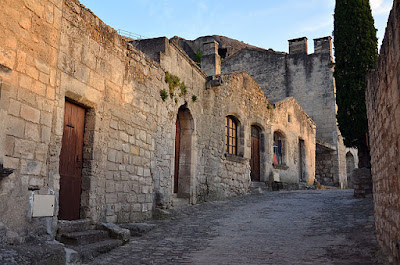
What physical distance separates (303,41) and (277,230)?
1417 centimetres

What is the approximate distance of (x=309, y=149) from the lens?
631 inches

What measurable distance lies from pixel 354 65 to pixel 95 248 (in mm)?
8049

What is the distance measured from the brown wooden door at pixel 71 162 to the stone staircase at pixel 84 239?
0.85ft

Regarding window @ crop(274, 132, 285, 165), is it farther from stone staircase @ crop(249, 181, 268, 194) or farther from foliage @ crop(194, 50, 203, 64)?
foliage @ crop(194, 50, 203, 64)

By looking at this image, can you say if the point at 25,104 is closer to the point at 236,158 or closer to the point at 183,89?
the point at 183,89

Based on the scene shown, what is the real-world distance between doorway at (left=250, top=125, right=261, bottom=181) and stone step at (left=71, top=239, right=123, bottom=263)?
785cm

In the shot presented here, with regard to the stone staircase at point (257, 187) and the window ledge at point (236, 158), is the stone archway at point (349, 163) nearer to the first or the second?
the stone staircase at point (257, 187)

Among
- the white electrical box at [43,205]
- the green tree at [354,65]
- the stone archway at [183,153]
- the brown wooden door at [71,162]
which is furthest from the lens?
the green tree at [354,65]

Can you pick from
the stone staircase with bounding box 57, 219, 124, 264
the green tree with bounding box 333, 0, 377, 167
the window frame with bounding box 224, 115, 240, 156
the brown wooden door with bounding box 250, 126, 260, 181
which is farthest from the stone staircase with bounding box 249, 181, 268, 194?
the stone staircase with bounding box 57, 219, 124, 264

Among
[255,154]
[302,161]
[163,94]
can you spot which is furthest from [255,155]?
[163,94]

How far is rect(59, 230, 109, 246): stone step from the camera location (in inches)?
182

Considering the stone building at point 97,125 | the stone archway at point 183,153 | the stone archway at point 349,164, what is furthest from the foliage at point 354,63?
the stone archway at point 349,164

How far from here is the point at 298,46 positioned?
18.3m

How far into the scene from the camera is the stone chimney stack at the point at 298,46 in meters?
18.2
